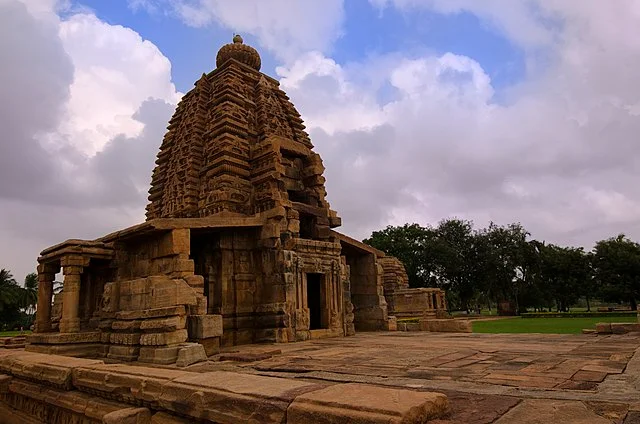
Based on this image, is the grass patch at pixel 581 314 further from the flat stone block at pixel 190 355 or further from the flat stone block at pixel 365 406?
the flat stone block at pixel 365 406

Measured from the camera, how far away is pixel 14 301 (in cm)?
3800

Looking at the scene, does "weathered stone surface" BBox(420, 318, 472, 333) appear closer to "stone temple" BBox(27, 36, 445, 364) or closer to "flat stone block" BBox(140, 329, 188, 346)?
"stone temple" BBox(27, 36, 445, 364)

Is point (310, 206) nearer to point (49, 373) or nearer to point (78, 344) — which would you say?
point (78, 344)

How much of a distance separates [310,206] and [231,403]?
10541mm

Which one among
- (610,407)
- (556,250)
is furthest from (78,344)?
(556,250)

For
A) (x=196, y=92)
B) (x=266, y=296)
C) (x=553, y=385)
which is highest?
(x=196, y=92)

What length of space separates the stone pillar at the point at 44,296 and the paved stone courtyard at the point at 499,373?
22.3 ft

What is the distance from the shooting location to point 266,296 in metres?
11.8

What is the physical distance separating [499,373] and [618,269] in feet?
129

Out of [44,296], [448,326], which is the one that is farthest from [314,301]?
[44,296]

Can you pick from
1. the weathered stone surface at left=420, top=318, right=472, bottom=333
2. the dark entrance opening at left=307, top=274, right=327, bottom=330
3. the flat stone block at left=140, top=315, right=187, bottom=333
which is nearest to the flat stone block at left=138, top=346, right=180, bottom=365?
the flat stone block at left=140, top=315, right=187, bottom=333

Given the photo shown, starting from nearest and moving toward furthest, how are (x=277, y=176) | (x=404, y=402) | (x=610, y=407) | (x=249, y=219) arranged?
(x=404, y=402), (x=610, y=407), (x=249, y=219), (x=277, y=176)

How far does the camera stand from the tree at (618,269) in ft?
118

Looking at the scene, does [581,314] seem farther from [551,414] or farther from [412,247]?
[551,414]
